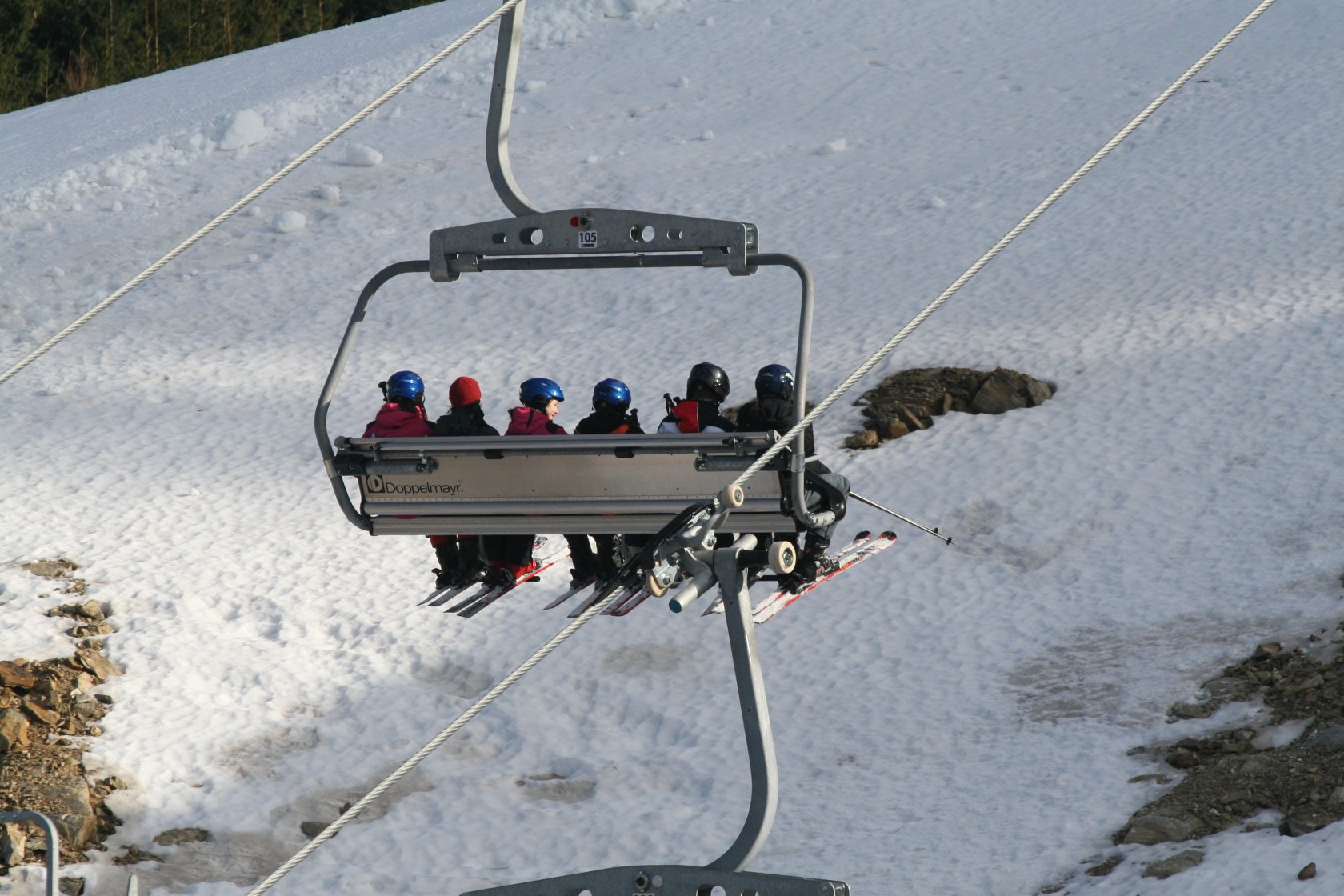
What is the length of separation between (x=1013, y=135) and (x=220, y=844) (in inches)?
732

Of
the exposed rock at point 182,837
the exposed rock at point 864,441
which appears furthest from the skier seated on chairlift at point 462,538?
the exposed rock at point 864,441

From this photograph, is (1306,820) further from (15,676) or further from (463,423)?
(15,676)

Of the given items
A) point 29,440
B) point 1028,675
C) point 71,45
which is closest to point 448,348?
point 29,440

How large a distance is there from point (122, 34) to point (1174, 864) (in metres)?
46.6

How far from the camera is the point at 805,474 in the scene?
827cm

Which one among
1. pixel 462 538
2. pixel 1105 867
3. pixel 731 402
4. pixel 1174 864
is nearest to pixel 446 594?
pixel 462 538

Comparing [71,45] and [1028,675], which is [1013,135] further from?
[71,45]

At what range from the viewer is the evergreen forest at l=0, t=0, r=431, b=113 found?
47938 mm

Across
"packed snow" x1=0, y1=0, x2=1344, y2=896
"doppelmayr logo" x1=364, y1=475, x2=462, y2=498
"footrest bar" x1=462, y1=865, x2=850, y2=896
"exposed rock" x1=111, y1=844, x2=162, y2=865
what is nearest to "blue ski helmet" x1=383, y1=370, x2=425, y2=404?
"doppelmayr logo" x1=364, y1=475, x2=462, y2=498

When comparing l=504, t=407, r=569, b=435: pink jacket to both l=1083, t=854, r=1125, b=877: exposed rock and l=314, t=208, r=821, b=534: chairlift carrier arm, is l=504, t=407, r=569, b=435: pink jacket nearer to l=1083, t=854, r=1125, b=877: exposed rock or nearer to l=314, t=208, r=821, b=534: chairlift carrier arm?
l=314, t=208, r=821, b=534: chairlift carrier arm

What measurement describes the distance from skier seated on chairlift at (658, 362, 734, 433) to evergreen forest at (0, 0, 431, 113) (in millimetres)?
42938

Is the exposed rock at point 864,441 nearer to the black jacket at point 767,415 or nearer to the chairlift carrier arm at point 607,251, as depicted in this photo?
the black jacket at point 767,415

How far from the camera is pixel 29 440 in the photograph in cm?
1952

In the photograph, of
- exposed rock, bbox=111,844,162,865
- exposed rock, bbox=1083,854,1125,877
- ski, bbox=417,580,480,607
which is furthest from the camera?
exposed rock, bbox=111,844,162,865
